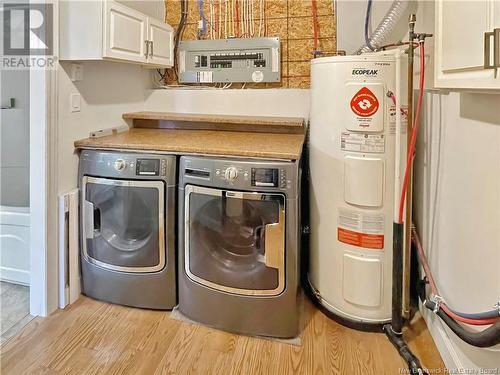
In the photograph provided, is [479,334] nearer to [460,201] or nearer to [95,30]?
[460,201]

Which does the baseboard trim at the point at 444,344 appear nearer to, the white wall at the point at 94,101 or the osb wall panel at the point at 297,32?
the osb wall panel at the point at 297,32

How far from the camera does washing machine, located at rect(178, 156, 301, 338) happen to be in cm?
178

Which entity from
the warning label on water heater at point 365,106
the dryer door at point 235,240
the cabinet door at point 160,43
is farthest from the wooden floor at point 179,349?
the cabinet door at point 160,43

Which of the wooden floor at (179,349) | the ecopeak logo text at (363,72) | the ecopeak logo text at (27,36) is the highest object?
the ecopeak logo text at (27,36)

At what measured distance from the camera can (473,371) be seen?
1.38 m

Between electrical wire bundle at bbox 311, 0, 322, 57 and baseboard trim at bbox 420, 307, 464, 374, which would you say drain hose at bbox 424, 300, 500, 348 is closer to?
baseboard trim at bbox 420, 307, 464, 374

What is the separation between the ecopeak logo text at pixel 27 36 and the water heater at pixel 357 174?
4.77 ft

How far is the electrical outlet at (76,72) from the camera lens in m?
2.08

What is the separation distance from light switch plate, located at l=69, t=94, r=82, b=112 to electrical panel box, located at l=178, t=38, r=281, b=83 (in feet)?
3.26

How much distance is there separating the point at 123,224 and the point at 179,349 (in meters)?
0.78

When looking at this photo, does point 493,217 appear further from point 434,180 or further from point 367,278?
point 367,278

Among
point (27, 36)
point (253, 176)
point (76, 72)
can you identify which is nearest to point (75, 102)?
point (76, 72)

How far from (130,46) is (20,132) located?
88 centimetres

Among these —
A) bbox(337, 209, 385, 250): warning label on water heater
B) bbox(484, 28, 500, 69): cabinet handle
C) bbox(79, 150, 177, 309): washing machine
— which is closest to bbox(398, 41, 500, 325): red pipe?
bbox(337, 209, 385, 250): warning label on water heater
